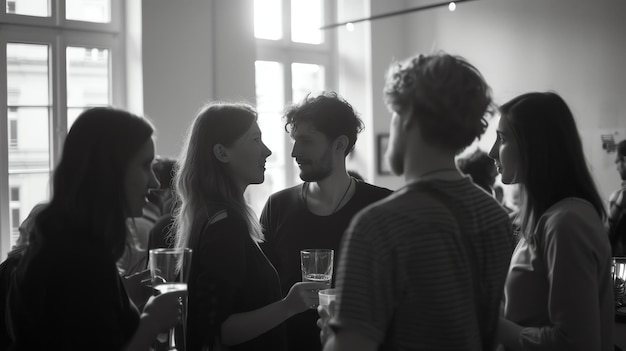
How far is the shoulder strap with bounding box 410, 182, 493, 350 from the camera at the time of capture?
1.29 metres

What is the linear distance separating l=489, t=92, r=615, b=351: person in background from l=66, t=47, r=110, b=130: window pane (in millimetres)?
4329

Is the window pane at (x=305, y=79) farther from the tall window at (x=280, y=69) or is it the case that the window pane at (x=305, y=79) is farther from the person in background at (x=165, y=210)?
the person in background at (x=165, y=210)

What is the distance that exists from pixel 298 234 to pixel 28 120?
11.6 feet

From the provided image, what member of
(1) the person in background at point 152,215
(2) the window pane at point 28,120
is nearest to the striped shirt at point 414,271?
(1) the person in background at point 152,215

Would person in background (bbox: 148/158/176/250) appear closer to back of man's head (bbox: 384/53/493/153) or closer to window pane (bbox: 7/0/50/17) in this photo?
back of man's head (bbox: 384/53/493/153)

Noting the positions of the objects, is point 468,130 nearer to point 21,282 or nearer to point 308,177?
point 21,282

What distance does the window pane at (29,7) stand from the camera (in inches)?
205

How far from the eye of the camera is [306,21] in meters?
7.50

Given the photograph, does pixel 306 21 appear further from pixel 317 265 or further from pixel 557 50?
pixel 317 265

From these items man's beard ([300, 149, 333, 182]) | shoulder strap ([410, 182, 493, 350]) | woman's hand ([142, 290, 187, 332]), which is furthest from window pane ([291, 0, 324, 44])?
shoulder strap ([410, 182, 493, 350])

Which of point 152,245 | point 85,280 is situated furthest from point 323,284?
point 152,245

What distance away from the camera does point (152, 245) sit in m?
3.22

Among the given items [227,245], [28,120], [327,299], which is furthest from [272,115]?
[327,299]

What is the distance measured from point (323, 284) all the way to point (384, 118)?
18.9 ft
